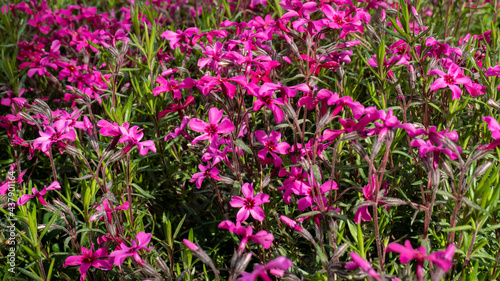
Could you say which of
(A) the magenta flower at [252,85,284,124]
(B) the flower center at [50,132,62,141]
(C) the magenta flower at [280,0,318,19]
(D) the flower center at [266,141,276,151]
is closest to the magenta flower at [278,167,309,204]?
(D) the flower center at [266,141,276,151]

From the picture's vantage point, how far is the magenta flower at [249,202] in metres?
2.00

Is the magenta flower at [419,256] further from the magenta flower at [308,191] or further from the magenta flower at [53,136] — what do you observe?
the magenta flower at [53,136]

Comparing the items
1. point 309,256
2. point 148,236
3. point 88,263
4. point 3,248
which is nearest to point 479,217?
point 309,256

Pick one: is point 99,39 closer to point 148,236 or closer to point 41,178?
point 41,178

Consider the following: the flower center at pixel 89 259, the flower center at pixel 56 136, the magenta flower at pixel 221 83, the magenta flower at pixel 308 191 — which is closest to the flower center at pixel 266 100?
the magenta flower at pixel 221 83

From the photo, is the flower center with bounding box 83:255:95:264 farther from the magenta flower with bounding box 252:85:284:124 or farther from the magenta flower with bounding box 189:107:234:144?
the magenta flower with bounding box 252:85:284:124

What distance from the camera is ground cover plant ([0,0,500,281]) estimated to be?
175 cm

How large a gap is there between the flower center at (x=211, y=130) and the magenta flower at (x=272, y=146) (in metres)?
0.25

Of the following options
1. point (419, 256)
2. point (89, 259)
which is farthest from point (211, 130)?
point (419, 256)

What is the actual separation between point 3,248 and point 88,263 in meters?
0.91

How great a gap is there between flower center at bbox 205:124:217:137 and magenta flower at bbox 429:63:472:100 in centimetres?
104

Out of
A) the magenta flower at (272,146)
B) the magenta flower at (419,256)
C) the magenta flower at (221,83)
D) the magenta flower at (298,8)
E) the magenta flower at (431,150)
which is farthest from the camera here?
the magenta flower at (298,8)

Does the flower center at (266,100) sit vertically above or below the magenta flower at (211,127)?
above

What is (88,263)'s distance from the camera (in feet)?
6.97
